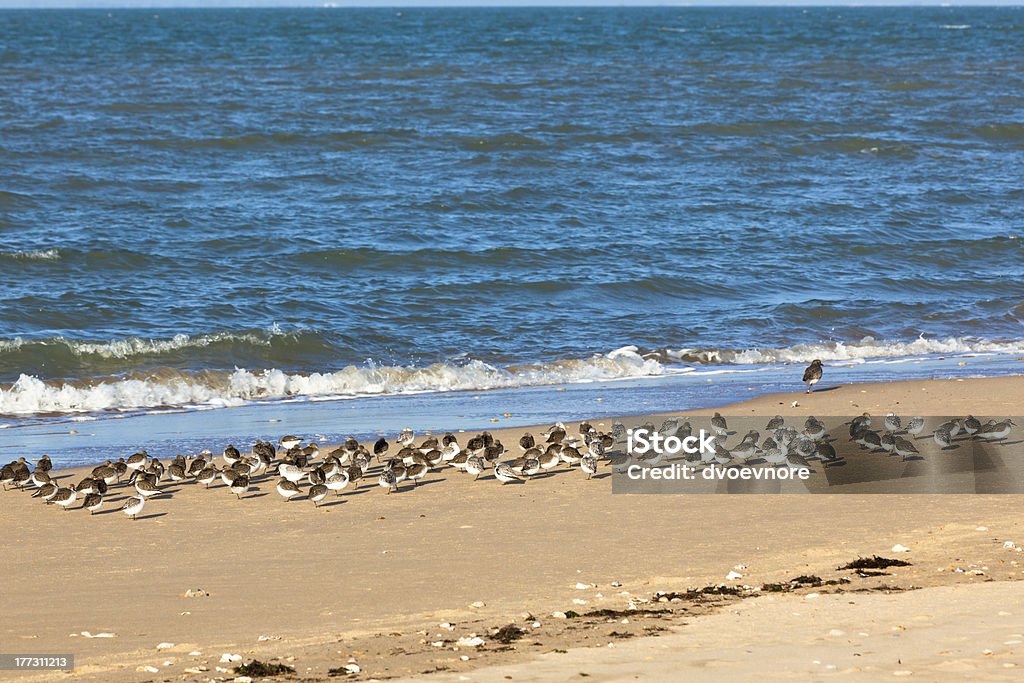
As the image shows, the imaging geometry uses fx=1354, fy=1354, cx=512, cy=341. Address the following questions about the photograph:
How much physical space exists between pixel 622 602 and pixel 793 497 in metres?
2.83

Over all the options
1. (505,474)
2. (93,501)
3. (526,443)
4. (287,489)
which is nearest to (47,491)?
(93,501)

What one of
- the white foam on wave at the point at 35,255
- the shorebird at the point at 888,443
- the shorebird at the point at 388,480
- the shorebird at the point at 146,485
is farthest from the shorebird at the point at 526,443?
the white foam on wave at the point at 35,255

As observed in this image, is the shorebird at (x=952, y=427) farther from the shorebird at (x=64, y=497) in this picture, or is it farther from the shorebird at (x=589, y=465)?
the shorebird at (x=64, y=497)

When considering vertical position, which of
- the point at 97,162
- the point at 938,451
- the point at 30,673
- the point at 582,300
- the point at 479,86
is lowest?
the point at 30,673

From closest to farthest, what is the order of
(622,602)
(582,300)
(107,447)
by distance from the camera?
(622,602)
(107,447)
(582,300)

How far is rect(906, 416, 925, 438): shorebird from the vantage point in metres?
12.0

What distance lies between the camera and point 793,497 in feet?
33.5

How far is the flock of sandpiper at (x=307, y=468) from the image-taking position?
1042 cm

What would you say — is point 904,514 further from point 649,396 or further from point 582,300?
point 582,300

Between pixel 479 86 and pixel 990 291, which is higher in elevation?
pixel 479 86

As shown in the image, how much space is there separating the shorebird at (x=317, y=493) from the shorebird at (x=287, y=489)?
0.60 feet

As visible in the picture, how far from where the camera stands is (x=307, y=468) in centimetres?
1099

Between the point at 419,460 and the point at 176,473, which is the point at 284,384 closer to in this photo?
the point at 176,473

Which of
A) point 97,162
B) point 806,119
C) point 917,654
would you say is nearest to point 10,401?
point 917,654
